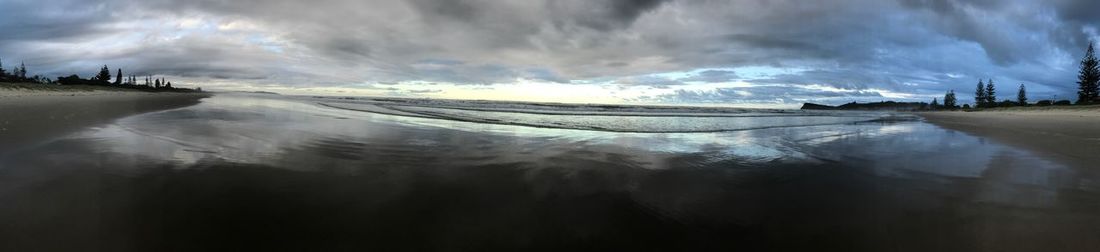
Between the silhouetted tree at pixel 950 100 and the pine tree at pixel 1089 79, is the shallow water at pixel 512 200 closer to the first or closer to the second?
the pine tree at pixel 1089 79

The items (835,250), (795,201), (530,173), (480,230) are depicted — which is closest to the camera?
(835,250)

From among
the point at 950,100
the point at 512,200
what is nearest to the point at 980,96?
the point at 950,100

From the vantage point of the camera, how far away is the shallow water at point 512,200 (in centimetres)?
393

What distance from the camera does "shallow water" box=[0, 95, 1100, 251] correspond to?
3932 millimetres

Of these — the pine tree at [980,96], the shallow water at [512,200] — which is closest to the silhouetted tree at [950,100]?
the pine tree at [980,96]

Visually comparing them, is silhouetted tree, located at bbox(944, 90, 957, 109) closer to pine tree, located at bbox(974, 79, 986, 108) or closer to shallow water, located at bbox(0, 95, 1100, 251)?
pine tree, located at bbox(974, 79, 986, 108)

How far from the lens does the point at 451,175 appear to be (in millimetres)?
6641

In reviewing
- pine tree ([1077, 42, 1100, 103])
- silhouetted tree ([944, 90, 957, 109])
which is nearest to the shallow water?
pine tree ([1077, 42, 1100, 103])

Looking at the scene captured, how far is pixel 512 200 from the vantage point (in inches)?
208

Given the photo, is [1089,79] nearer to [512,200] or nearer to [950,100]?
[950,100]

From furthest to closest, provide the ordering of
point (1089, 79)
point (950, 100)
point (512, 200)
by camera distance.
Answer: point (950, 100) → point (1089, 79) → point (512, 200)

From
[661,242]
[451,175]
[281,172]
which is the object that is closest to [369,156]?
[281,172]

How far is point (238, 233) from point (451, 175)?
3.02m

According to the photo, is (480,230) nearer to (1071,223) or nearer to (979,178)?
(1071,223)
